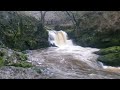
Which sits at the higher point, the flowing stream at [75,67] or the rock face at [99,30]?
the rock face at [99,30]

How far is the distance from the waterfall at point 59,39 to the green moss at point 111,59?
692cm

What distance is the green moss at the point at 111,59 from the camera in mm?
11930

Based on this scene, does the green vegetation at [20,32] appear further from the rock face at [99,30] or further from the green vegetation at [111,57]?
the green vegetation at [111,57]

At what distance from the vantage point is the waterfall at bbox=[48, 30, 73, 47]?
62.4 ft

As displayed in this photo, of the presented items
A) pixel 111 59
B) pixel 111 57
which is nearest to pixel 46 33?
pixel 111 57

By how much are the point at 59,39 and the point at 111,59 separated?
8.20 meters

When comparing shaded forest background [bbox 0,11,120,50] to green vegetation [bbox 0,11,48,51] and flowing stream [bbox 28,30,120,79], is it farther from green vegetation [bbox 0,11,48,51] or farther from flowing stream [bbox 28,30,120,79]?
flowing stream [bbox 28,30,120,79]

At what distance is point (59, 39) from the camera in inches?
778

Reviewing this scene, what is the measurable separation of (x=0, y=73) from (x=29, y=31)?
818cm

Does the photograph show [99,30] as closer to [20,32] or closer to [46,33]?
[46,33]

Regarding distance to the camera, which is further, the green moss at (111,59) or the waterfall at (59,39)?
the waterfall at (59,39)

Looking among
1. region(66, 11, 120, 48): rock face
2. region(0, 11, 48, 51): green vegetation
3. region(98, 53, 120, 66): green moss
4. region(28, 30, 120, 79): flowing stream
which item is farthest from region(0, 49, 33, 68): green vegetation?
region(66, 11, 120, 48): rock face

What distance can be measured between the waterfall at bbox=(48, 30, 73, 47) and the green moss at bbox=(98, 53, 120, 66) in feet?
22.7

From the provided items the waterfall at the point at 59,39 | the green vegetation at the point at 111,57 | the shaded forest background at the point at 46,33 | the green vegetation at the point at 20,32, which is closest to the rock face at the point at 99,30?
the shaded forest background at the point at 46,33
